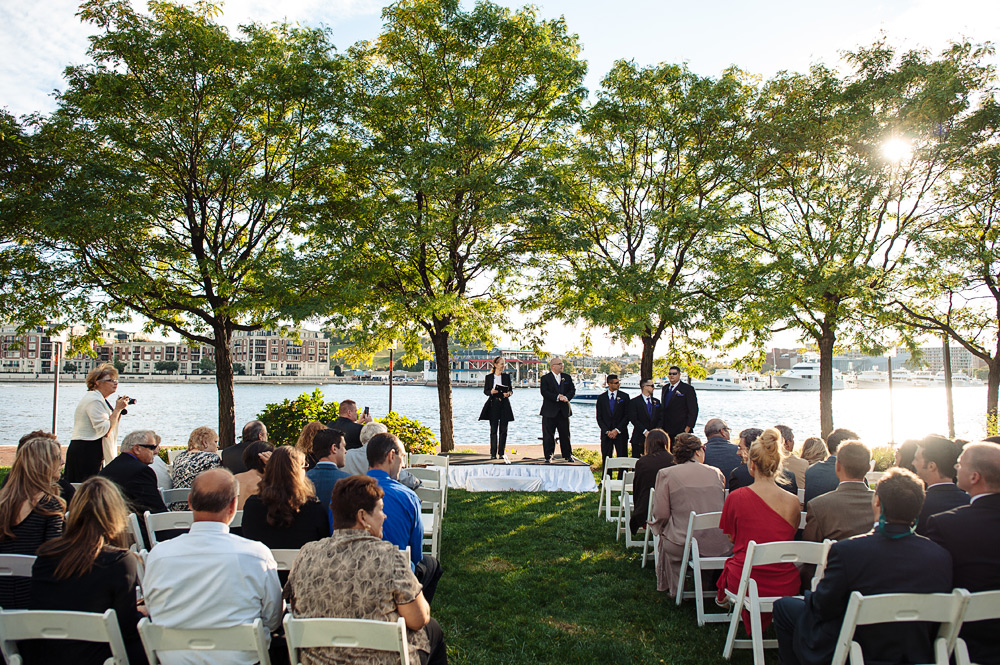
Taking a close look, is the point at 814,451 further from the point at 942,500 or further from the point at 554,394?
the point at 554,394

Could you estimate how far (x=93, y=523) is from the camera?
109 inches

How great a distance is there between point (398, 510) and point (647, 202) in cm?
1135

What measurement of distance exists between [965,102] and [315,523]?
15598mm

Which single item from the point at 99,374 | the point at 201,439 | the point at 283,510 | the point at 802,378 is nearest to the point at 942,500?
the point at 283,510

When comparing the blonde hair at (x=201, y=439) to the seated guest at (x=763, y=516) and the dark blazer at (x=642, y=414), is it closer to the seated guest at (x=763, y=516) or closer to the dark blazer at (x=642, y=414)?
the seated guest at (x=763, y=516)

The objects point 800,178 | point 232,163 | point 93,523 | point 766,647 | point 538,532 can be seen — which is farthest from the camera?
point 800,178

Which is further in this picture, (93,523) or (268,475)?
(268,475)

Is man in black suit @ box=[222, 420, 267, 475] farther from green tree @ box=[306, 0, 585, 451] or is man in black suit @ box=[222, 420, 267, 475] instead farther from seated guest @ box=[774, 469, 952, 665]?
green tree @ box=[306, 0, 585, 451]

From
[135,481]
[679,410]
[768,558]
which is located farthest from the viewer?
[679,410]

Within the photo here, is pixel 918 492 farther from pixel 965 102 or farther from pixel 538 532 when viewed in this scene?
pixel 965 102

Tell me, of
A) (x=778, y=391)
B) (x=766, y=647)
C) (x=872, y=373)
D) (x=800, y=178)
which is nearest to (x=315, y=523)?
(x=766, y=647)

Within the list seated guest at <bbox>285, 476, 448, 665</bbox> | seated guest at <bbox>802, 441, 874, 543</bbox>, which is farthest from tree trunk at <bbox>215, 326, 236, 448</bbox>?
seated guest at <bbox>802, 441, 874, 543</bbox>

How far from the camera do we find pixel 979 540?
3.10 meters

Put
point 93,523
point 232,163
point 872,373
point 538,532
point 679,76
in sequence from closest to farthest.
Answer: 1. point 93,523
2. point 538,532
3. point 232,163
4. point 679,76
5. point 872,373
